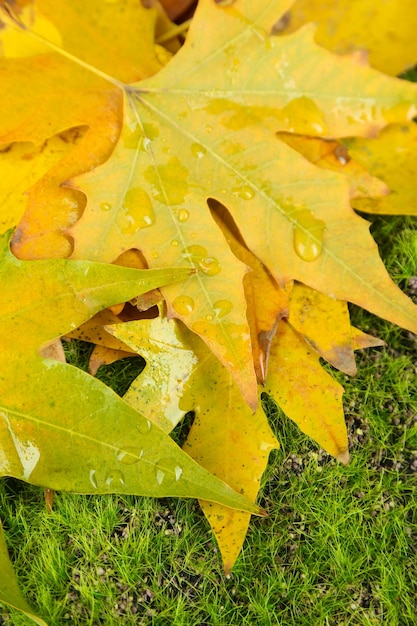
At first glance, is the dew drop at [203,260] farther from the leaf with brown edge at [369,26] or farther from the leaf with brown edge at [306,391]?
the leaf with brown edge at [369,26]

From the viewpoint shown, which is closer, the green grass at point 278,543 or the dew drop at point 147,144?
the dew drop at point 147,144

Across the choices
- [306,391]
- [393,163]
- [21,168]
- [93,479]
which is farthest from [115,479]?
[393,163]

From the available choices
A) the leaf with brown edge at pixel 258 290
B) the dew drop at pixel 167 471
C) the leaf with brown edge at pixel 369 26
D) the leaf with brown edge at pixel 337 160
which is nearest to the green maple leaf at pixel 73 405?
the dew drop at pixel 167 471

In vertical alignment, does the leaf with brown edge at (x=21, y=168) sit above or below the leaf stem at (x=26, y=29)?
below

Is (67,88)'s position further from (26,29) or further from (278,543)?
(278,543)

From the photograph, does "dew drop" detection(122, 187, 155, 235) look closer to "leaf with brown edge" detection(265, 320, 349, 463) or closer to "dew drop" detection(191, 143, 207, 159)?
"dew drop" detection(191, 143, 207, 159)

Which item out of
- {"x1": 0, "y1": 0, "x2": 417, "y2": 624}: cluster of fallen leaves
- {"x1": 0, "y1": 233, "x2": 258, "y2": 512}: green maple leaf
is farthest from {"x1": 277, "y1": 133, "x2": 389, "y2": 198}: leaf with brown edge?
{"x1": 0, "y1": 233, "x2": 258, "y2": 512}: green maple leaf
